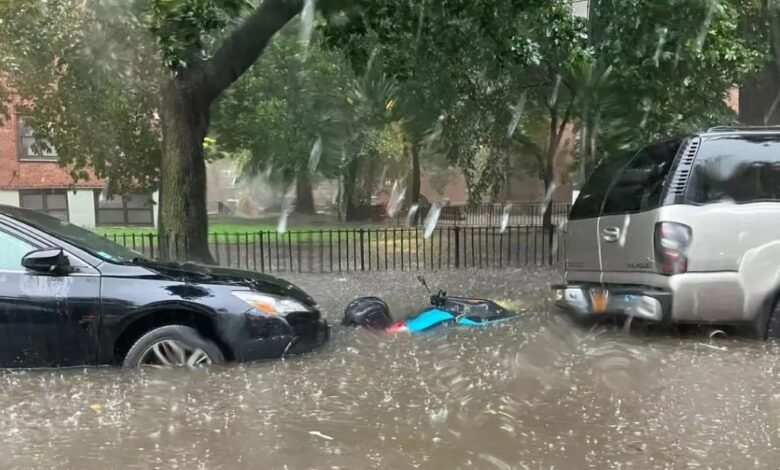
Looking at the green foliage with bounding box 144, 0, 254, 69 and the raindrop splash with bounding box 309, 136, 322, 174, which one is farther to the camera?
the raindrop splash with bounding box 309, 136, 322, 174

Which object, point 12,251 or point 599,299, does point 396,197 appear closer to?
point 599,299

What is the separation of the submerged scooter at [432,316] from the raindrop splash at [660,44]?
3.96 m

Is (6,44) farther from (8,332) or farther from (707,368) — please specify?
(707,368)

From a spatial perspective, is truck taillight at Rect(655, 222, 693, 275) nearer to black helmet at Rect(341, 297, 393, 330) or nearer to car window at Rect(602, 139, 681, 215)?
car window at Rect(602, 139, 681, 215)

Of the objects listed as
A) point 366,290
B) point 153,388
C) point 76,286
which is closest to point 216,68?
point 366,290

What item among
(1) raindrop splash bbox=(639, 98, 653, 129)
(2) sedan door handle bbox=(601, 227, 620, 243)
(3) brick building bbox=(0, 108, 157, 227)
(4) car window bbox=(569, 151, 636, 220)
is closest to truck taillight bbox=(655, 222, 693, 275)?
(2) sedan door handle bbox=(601, 227, 620, 243)

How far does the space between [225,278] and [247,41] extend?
4.57 meters

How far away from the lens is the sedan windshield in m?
Answer: 5.41

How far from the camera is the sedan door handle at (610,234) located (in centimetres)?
631

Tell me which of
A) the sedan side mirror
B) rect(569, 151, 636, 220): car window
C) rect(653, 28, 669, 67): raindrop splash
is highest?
rect(653, 28, 669, 67): raindrop splash

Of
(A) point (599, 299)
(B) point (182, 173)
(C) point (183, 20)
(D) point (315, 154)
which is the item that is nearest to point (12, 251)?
(C) point (183, 20)

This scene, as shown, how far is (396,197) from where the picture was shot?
34.6 metres

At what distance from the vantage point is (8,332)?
203 inches

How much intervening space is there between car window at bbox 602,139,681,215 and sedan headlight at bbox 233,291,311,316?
3.06 metres
